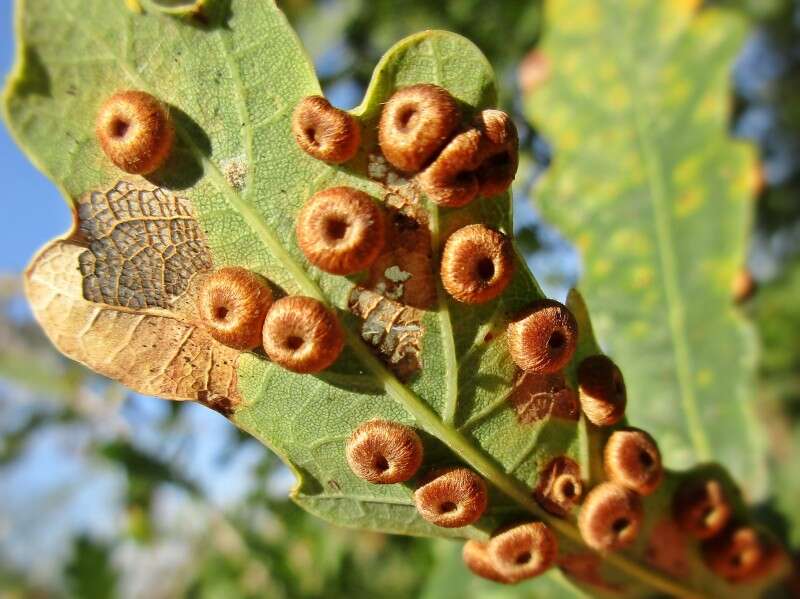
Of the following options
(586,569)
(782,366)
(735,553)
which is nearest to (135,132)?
(586,569)

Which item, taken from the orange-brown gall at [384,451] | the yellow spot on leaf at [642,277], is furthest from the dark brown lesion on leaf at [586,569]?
the yellow spot on leaf at [642,277]

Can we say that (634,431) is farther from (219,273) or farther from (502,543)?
(219,273)

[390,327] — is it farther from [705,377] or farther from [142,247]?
[705,377]

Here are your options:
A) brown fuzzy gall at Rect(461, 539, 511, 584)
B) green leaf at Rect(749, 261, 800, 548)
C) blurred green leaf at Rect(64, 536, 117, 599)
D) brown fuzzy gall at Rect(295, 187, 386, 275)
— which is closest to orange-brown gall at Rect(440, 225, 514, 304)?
brown fuzzy gall at Rect(295, 187, 386, 275)

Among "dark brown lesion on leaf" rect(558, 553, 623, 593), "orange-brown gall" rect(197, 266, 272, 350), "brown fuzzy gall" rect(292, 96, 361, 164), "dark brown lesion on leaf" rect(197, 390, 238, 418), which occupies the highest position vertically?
"brown fuzzy gall" rect(292, 96, 361, 164)

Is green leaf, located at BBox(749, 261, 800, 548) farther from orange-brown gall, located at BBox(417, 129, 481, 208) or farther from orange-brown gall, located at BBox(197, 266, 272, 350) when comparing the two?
orange-brown gall, located at BBox(197, 266, 272, 350)

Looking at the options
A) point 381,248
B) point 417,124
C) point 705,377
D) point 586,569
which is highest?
point 705,377
